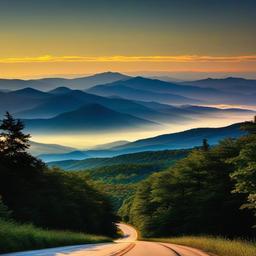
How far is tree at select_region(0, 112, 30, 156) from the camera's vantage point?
72250 millimetres

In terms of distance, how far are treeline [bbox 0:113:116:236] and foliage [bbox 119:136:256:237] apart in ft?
43.7

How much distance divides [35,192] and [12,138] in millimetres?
7794

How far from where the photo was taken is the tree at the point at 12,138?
7225 cm

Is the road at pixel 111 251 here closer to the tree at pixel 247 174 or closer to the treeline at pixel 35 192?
the tree at pixel 247 174

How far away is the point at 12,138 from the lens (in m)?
72.8

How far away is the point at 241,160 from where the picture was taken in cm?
4597

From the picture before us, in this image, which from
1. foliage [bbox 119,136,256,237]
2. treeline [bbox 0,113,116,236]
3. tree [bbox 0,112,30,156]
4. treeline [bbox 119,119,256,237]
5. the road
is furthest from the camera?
foliage [bbox 119,136,256,237]

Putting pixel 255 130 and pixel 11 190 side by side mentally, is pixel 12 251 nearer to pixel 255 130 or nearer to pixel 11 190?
pixel 255 130

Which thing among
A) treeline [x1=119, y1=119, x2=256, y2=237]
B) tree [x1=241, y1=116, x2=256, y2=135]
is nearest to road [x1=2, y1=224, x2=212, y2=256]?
tree [x1=241, y1=116, x2=256, y2=135]

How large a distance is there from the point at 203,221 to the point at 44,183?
2388 centimetres

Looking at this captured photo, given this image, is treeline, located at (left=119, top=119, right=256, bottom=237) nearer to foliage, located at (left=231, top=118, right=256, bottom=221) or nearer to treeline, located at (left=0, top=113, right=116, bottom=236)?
treeline, located at (left=0, top=113, right=116, bottom=236)

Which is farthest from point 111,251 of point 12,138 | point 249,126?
point 12,138

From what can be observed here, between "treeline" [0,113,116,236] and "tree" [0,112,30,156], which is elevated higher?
"tree" [0,112,30,156]

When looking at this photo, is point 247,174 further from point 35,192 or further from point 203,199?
point 203,199
